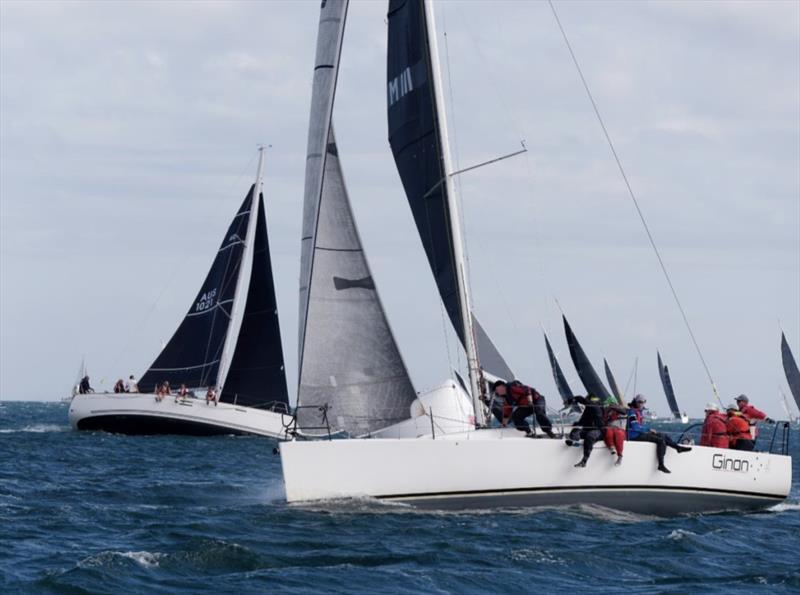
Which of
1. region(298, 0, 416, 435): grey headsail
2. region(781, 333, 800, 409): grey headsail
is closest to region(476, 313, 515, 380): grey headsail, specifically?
region(298, 0, 416, 435): grey headsail

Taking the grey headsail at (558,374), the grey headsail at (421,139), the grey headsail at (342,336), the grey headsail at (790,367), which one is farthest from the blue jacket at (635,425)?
the grey headsail at (790,367)

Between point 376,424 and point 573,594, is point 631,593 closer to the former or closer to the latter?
point 573,594

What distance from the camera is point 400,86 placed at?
21.3m

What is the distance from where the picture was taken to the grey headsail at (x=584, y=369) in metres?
36.4

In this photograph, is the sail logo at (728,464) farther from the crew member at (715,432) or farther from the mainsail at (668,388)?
the mainsail at (668,388)

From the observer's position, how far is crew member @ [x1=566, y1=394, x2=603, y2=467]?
62.7ft

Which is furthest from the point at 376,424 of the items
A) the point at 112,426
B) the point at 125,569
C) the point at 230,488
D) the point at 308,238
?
the point at 112,426

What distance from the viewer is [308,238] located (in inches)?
851

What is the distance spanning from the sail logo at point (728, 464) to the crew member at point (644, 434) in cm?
67

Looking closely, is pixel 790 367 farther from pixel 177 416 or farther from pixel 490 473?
pixel 490 473

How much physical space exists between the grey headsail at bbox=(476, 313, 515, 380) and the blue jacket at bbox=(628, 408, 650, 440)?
96.8 inches

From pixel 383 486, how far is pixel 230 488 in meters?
6.55

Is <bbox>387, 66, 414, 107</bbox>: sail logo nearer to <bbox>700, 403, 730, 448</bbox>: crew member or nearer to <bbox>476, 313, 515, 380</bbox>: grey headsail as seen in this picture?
<bbox>476, 313, 515, 380</bbox>: grey headsail

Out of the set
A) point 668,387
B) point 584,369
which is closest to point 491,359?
point 584,369
